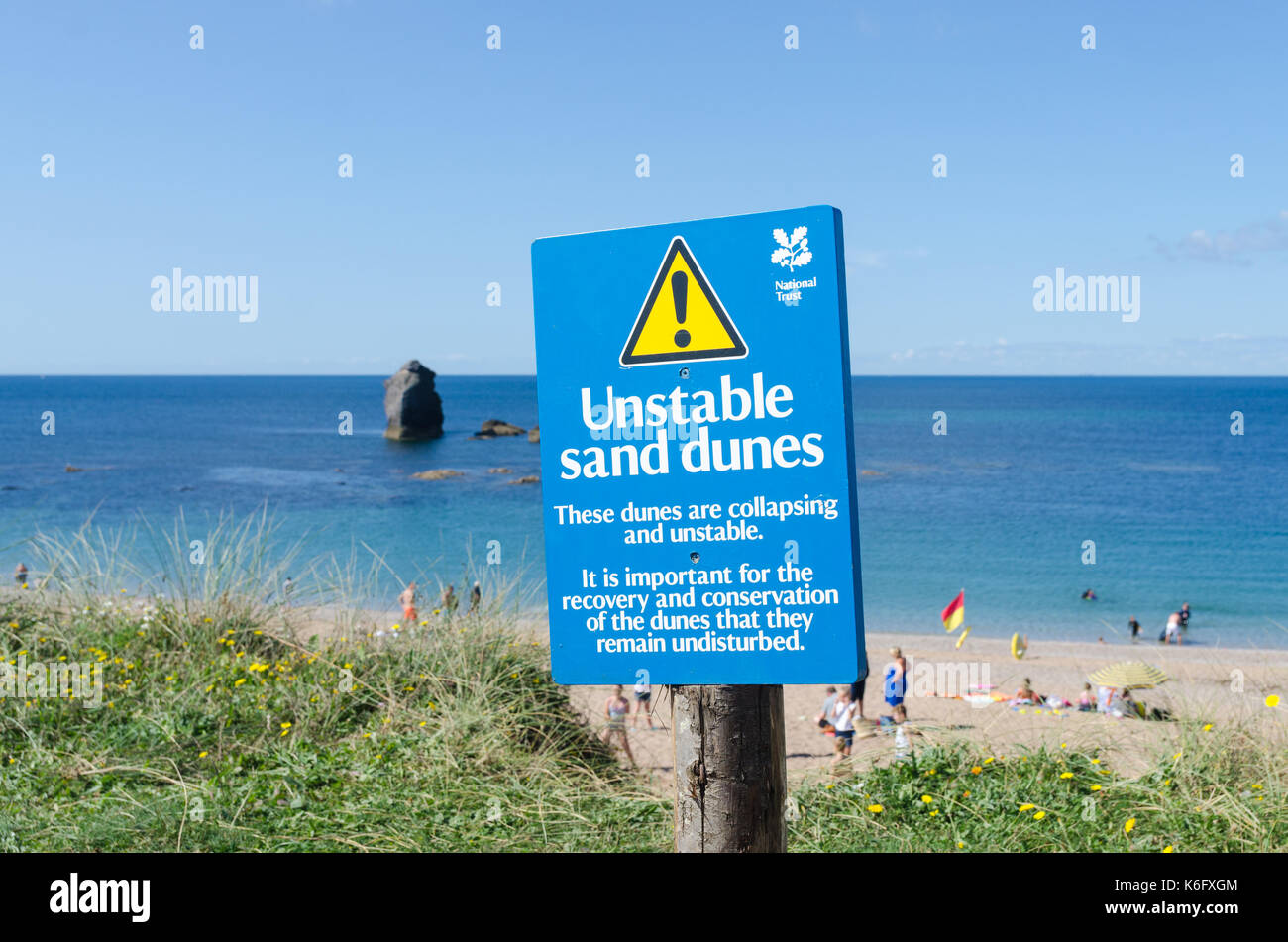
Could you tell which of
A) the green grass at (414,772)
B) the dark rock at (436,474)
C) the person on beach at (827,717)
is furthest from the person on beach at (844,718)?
the dark rock at (436,474)

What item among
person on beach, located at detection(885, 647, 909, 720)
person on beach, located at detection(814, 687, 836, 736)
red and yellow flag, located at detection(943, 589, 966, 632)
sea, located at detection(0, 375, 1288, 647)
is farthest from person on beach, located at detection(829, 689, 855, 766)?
red and yellow flag, located at detection(943, 589, 966, 632)

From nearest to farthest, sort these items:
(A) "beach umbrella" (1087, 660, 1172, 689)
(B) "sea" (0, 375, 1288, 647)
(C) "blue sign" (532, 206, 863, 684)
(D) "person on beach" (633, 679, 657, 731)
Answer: (C) "blue sign" (532, 206, 863, 684)
(D) "person on beach" (633, 679, 657, 731)
(A) "beach umbrella" (1087, 660, 1172, 689)
(B) "sea" (0, 375, 1288, 647)

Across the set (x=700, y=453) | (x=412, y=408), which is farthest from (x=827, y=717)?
(x=412, y=408)

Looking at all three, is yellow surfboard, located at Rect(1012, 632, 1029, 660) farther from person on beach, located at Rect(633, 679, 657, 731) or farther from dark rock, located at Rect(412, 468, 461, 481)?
dark rock, located at Rect(412, 468, 461, 481)

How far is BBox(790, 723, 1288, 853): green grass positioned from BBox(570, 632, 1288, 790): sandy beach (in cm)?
27

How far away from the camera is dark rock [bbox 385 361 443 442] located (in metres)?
84.2

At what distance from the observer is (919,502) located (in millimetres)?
56375

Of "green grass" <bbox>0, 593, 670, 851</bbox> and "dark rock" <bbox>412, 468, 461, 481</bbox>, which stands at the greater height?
"dark rock" <bbox>412, 468, 461, 481</bbox>

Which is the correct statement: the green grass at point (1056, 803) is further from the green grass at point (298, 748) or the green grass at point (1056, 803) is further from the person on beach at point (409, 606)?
the person on beach at point (409, 606)

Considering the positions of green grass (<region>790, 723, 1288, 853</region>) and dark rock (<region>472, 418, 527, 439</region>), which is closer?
green grass (<region>790, 723, 1288, 853</region>)

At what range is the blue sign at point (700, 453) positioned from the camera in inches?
87.5

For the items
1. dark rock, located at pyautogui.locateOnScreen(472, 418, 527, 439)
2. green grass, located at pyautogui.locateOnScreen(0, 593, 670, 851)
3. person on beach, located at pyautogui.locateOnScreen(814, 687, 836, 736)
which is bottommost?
person on beach, located at pyautogui.locateOnScreen(814, 687, 836, 736)

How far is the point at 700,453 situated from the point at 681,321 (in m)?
0.32
